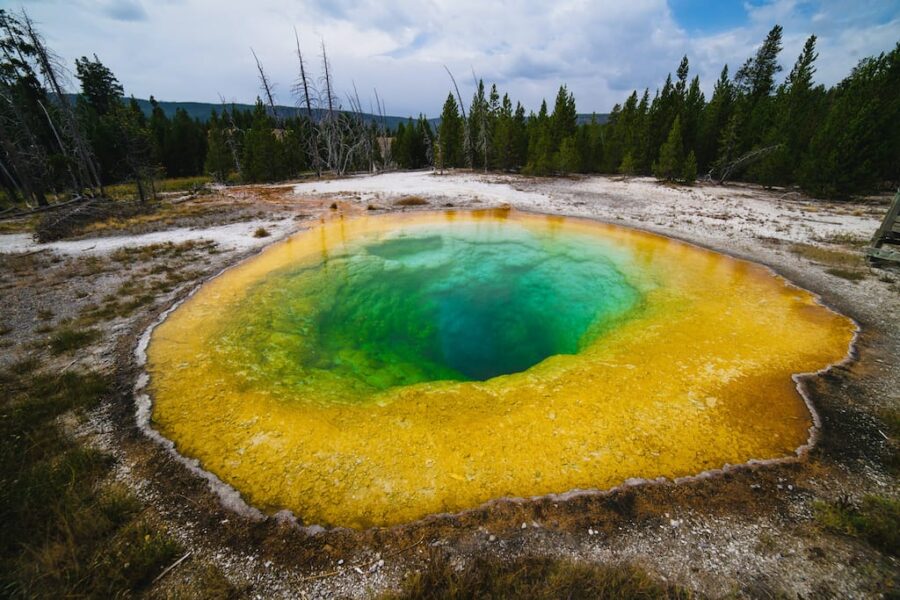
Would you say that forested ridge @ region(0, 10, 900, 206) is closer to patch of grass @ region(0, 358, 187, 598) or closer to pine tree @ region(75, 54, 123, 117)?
pine tree @ region(75, 54, 123, 117)

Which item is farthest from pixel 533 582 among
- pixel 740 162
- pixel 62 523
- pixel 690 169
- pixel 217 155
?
pixel 217 155

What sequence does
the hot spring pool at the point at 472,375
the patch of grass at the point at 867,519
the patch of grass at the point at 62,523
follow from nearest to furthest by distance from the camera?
1. the patch of grass at the point at 62,523
2. the patch of grass at the point at 867,519
3. the hot spring pool at the point at 472,375

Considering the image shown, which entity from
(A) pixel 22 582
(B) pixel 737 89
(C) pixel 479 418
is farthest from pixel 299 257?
(B) pixel 737 89

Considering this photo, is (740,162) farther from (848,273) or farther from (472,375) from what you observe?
(472,375)

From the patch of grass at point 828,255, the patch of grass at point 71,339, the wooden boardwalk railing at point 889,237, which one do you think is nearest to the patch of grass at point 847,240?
the patch of grass at point 828,255

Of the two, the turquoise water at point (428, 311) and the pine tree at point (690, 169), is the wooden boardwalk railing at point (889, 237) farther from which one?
the pine tree at point (690, 169)

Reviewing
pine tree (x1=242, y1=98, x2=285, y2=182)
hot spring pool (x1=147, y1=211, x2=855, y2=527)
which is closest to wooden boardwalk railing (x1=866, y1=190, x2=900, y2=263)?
hot spring pool (x1=147, y1=211, x2=855, y2=527)
